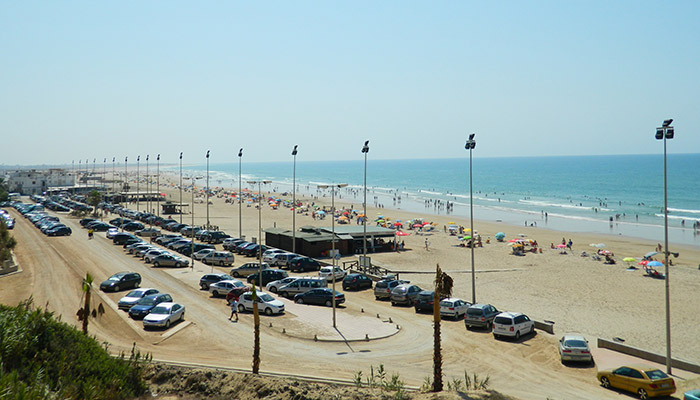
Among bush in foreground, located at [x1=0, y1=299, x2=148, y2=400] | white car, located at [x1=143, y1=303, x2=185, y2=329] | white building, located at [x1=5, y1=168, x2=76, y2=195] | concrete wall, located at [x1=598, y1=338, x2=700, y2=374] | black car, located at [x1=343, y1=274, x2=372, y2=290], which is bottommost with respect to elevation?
concrete wall, located at [x1=598, y1=338, x2=700, y2=374]

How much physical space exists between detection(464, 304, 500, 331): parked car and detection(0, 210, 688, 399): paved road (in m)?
0.46

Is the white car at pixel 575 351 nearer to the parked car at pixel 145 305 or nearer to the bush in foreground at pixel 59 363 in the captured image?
the bush in foreground at pixel 59 363

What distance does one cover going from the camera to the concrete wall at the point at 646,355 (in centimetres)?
1919

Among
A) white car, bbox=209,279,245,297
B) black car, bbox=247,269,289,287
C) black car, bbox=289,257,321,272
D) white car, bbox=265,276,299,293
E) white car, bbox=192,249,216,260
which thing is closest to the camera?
white car, bbox=209,279,245,297

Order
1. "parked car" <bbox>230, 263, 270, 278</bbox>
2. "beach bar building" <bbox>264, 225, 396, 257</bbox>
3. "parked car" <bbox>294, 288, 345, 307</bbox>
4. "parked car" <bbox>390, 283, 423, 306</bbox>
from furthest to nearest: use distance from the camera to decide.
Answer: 1. "beach bar building" <bbox>264, 225, 396, 257</bbox>
2. "parked car" <bbox>230, 263, 270, 278</bbox>
3. "parked car" <bbox>390, 283, 423, 306</bbox>
4. "parked car" <bbox>294, 288, 345, 307</bbox>

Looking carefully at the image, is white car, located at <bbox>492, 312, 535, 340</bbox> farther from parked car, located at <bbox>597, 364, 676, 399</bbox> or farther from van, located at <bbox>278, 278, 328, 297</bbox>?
van, located at <bbox>278, 278, 328, 297</bbox>

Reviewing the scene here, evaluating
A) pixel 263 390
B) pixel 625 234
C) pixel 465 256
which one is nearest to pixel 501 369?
pixel 263 390

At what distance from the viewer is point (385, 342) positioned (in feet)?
71.5

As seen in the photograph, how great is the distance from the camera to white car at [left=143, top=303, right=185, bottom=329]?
2253 centimetres

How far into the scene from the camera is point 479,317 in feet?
79.1

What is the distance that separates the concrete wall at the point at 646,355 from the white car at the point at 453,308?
6577 millimetres

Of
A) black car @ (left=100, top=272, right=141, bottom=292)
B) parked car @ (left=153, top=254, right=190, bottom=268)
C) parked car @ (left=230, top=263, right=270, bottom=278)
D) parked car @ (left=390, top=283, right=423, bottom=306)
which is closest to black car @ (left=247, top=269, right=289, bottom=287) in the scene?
parked car @ (left=230, top=263, right=270, bottom=278)

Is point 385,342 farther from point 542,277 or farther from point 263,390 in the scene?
point 542,277

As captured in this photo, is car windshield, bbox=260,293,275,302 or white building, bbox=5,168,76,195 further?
white building, bbox=5,168,76,195
